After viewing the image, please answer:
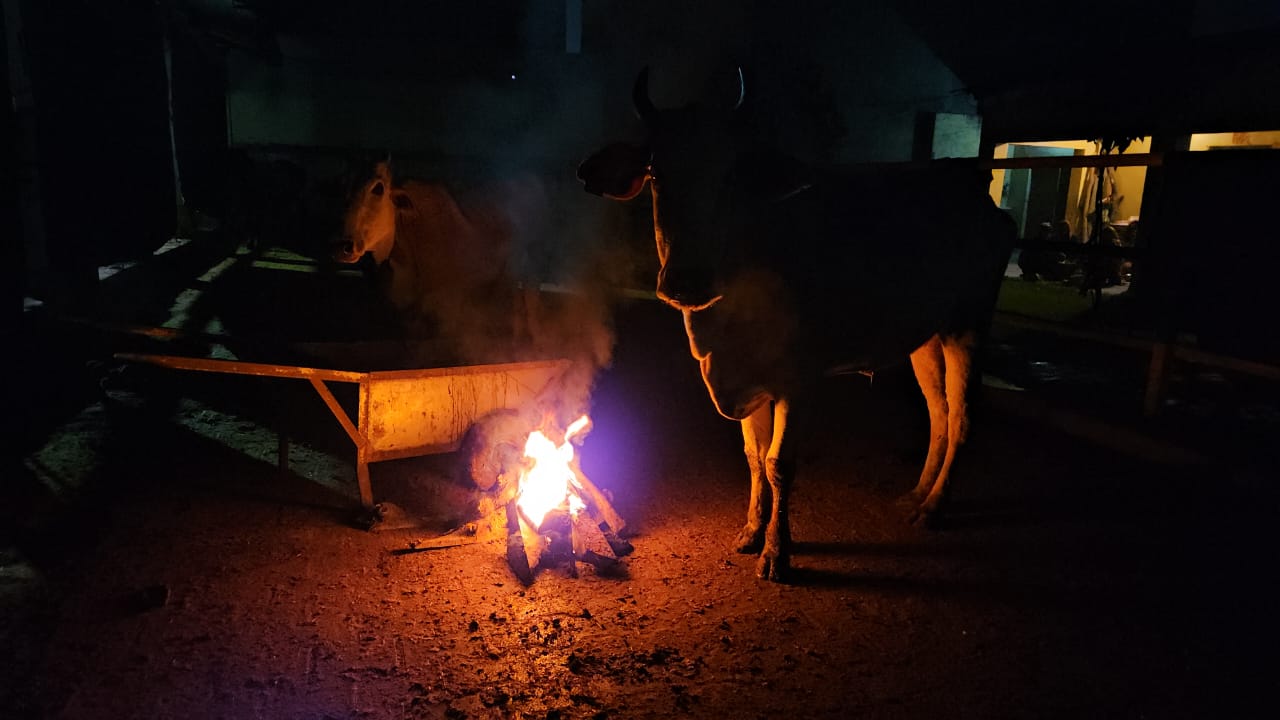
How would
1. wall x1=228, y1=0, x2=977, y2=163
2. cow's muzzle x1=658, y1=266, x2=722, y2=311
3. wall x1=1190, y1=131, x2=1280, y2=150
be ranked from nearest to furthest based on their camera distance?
cow's muzzle x1=658, y1=266, x2=722, y2=311 < wall x1=1190, y1=131, x2=1280, y2=150 < wall x1=228, y1=0, x2=977, y2=163

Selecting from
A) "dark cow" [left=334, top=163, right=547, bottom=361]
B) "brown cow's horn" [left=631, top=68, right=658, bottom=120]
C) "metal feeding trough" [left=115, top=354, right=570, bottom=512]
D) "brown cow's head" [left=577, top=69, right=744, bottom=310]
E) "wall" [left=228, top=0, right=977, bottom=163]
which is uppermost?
"wall" [left=228, top=0, right=977, bottom=163]

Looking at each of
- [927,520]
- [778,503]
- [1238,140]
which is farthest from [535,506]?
[1238,140]

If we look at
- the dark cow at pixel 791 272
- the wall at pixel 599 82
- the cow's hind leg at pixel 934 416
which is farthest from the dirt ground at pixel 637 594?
the wall at pixel 599 82

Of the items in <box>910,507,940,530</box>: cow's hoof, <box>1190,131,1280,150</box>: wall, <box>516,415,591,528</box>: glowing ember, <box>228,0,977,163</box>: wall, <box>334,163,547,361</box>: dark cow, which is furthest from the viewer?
<box>228,0,977,163</box>: wall

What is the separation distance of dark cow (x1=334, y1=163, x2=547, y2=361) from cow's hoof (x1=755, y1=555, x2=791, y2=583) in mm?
2967

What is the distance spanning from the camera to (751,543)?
5148mm

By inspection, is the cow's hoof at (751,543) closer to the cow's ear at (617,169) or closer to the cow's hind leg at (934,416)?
the cow's hind leg at (934,416)

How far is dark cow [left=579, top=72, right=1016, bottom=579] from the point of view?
3975 mm

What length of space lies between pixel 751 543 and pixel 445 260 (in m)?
3.93

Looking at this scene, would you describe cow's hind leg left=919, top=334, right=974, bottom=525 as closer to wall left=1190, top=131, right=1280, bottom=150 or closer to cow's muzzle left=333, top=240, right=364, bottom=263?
cow's muzzle left=333, top=240, right=364, bottom=263

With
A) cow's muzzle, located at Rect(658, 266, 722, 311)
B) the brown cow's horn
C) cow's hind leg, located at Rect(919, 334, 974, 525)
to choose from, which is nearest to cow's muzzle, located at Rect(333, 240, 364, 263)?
the brown cow's horn

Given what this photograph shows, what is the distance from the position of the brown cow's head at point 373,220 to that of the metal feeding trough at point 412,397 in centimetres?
138

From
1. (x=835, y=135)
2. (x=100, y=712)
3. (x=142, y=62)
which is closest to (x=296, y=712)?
(x=100, y=712)

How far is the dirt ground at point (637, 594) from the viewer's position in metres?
3.63
